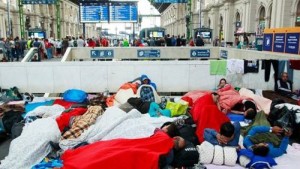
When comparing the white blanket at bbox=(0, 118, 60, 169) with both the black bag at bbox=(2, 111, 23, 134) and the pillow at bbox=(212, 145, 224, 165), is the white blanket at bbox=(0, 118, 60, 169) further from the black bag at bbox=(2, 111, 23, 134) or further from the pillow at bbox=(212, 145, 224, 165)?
the pillow at bbox=(212, 145, 224, 165)

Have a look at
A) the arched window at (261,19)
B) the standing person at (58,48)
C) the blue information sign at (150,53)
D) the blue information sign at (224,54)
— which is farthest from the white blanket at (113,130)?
the standing person at (58,48)

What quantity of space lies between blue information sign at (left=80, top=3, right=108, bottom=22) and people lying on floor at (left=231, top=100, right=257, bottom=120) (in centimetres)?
1246

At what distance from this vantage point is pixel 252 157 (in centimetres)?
441

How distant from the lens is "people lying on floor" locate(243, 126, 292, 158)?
450 cm

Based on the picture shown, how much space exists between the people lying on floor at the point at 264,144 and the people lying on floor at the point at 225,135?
29cm

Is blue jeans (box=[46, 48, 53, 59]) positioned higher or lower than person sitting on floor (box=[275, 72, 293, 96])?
higher

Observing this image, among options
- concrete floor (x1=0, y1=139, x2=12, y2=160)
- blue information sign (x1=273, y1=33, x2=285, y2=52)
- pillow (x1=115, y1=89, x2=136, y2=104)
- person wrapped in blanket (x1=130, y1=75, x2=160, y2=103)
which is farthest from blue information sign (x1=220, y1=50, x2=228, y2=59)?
concrete floor (x1=0, y1=139, x2=12, y2=160)

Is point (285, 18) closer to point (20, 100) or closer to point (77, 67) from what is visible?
point (77, 67)

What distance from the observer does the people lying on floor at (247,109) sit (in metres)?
6.53

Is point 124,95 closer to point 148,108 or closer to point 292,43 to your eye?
point 148,108

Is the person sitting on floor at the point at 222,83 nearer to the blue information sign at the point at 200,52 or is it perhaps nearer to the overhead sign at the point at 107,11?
the blue information sign at the point at 200,52

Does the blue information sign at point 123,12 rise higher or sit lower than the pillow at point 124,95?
higher

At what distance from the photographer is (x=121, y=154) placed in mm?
3750

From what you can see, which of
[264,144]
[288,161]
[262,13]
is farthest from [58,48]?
[288,161]
